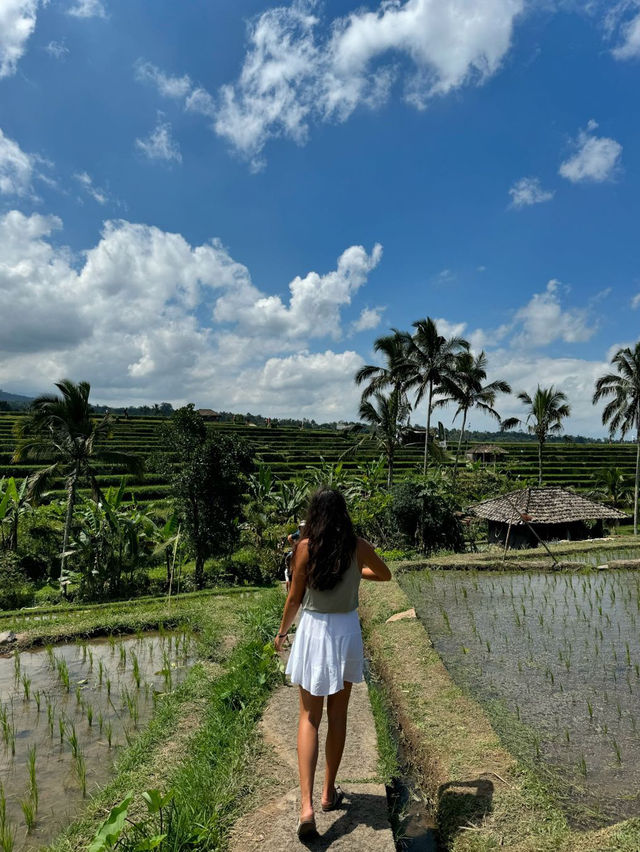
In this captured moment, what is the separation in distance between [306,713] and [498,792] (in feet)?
4.57

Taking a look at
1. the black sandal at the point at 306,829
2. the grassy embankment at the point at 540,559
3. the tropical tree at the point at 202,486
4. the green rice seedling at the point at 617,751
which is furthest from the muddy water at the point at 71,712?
the grassy embankment at the point at 540,559

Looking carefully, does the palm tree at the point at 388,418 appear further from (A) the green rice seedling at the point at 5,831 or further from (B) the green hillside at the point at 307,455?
(A) the green rice seedling at the point at 5,831

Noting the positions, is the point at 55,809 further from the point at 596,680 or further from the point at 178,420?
the point at 178,420

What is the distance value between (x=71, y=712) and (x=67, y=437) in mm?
10309

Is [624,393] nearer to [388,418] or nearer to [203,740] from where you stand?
[388,418]

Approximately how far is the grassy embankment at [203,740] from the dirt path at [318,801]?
0.13m

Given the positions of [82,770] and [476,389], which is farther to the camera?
[476,389]

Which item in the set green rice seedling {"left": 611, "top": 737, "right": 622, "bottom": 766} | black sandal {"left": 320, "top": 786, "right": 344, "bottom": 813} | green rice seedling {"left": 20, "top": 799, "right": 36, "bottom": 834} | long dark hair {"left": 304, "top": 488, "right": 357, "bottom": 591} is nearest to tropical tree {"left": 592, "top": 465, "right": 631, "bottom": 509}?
green rice seedling {"left": 611, "top": 737, "right": 622, "bottom": 766}

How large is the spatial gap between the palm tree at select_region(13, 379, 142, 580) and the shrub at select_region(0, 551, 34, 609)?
128 cm

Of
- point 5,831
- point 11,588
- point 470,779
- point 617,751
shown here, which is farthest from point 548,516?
point 5,831

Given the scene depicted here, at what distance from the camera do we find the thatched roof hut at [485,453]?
4397cm

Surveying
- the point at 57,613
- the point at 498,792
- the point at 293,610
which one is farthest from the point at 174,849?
the point at 57,613

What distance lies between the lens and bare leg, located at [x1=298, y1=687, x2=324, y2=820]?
273cm

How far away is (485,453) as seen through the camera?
44.8 metres
